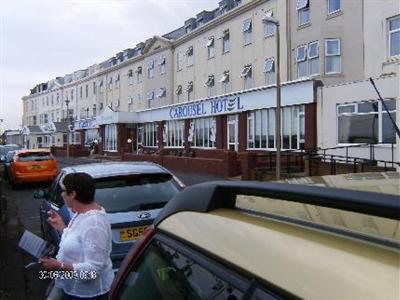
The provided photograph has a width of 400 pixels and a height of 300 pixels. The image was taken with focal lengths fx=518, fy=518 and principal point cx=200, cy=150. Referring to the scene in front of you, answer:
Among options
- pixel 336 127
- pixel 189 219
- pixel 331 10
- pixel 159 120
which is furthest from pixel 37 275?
pixel 159 120

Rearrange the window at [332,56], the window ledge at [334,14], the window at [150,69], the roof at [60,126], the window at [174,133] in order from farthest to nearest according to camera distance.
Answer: the roof at [60,126] < the window at [150,69] < the window at [174,133] < the window at [332,56] < the window ledge at [334,14]

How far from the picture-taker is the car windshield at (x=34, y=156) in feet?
70.7

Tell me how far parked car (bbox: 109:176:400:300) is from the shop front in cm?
2064

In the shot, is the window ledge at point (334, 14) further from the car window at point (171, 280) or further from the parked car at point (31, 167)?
the car window at point (171, 280)

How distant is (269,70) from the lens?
3023 cm

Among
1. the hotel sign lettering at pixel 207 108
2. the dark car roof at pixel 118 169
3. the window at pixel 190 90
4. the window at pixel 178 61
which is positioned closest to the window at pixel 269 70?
the hotel sign lettering at pixel 207 108

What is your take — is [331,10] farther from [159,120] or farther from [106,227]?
[106,227]

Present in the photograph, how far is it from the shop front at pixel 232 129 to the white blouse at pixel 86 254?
19.0 meters

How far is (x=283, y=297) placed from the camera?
124cm

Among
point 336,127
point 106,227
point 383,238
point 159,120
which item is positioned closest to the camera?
point 383,238

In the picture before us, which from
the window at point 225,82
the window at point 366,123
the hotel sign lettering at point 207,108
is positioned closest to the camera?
the window at point 366,123

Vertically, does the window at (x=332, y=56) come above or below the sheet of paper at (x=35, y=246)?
above

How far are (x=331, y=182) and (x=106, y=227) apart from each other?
199 cm

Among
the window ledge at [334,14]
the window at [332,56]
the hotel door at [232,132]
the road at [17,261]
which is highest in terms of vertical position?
the window ledge at [334,14]
